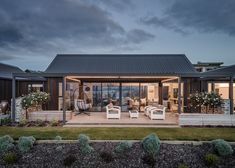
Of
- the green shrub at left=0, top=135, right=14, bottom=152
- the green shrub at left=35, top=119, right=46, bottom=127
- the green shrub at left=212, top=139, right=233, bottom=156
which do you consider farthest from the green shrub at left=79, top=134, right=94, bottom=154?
the green shrub at left=35, top=119, right=46, bottom=127

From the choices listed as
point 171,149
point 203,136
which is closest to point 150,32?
point 203,136

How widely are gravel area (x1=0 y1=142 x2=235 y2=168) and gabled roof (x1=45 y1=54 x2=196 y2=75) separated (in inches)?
345

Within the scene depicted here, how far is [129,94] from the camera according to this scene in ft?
51.2

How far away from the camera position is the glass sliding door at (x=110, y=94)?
15523 millimetres

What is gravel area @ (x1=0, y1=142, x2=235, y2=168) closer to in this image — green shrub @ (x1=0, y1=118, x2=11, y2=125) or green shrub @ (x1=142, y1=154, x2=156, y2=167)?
green shrub @ (x1=142, y1=154, x2=156, y2=167)

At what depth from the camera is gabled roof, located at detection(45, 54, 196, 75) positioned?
1517 centimetres

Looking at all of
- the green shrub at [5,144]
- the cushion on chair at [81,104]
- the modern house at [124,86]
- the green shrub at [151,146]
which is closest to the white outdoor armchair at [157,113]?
the modern house at [124,86]

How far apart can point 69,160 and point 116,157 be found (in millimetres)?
1301

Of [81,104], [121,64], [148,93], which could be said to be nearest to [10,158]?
[81,104]

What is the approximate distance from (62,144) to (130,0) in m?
9.31

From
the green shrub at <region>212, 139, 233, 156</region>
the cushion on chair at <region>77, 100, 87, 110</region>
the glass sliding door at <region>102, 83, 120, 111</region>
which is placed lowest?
the green shrub at <region>212, 139, 233, 156</region>

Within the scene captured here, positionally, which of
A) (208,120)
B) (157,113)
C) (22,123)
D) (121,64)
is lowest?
(22,123)

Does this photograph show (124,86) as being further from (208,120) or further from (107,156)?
(107,156)

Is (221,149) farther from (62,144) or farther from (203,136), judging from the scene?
(62,144)
